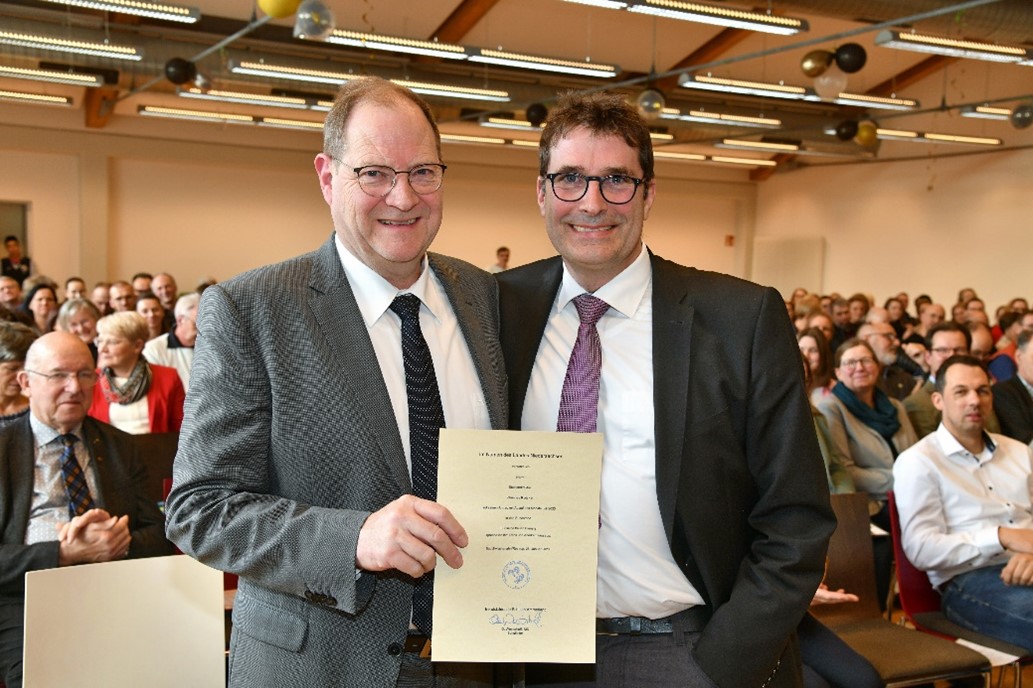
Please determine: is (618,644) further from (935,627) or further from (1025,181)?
(1025,181)

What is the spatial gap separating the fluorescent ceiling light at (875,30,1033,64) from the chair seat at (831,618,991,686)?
638 centimetres

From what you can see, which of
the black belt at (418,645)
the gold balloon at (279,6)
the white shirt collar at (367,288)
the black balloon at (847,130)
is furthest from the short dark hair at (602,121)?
the black balloon at (847,130)

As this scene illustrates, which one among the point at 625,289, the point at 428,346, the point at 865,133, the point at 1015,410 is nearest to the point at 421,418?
the point at 428,346

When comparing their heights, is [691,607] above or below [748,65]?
below

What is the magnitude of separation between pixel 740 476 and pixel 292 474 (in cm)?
81

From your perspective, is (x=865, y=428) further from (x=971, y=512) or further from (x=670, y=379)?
(x=670, y=379)

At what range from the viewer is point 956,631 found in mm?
3973

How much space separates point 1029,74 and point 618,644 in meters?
16.8

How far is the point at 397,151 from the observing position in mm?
1684

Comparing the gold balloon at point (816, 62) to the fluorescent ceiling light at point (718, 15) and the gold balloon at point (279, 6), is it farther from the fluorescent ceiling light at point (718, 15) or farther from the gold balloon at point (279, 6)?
the gold balloon at point (279, 6)

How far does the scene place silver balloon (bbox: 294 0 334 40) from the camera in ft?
25.0

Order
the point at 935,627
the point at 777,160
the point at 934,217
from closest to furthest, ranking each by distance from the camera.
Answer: the point at 935,627
the point at 934,217
the point at 777,160

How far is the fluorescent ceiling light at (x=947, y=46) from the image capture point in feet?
28.8

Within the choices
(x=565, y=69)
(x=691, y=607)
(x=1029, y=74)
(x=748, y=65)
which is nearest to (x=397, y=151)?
(x=691, y=607)
